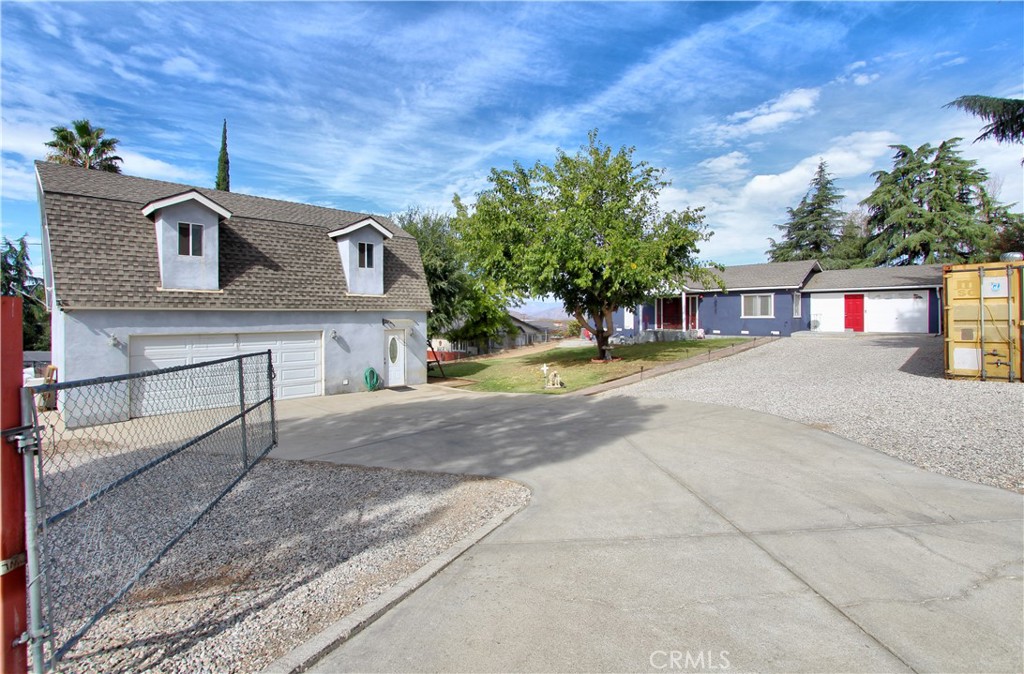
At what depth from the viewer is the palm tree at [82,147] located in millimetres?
26328

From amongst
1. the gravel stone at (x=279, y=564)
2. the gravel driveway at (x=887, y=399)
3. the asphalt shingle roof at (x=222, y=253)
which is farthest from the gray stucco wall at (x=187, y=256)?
the gravel driveway at (x=887, y=399)

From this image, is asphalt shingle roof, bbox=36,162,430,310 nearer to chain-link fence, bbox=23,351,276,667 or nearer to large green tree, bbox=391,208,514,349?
chain-link fence, bbox=23,351,276,667

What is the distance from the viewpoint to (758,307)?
30984mm

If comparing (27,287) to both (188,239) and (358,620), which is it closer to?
(188,239)

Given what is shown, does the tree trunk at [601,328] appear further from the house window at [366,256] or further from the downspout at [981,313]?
the downspout at [981,313]

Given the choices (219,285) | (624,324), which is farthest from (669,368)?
(624,324)

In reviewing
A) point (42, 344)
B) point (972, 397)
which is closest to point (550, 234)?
point (972, 397)

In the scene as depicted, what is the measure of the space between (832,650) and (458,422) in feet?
28.8

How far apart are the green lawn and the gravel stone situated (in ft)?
32.4

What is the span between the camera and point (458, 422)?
11.4 m

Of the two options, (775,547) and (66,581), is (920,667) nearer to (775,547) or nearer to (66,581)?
(775,547)

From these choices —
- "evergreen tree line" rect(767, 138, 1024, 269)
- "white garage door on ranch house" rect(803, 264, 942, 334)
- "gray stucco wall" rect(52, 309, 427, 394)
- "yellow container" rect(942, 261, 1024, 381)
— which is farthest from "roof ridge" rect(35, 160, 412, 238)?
"evergreen tree line" rect(767, 138, 1024, 269)

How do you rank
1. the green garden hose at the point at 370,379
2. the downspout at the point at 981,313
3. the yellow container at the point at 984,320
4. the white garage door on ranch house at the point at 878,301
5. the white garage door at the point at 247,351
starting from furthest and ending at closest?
1. the white garage door on ranch house at the point at 878,301
2. the green garden hose at the point at 370,379
3. the white garage door at the point at 247,351
4. the downspout at the point at 981,313
5. the yellow container at the point at 984,320

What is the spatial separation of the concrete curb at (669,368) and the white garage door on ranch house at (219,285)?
23.4 feet
